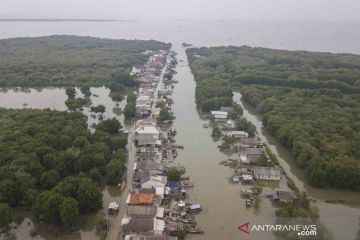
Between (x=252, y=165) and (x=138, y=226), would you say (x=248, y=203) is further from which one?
(x=138, y=226)

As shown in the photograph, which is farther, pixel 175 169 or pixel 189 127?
pixel 189 127

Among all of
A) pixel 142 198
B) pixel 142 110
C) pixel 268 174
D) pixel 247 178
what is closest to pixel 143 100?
pixel 142 110

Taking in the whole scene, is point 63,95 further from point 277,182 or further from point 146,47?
point 146,47

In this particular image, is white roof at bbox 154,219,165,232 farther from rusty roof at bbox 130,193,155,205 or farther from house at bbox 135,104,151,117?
house at bbox 135,104,151,117

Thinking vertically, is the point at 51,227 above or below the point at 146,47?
below

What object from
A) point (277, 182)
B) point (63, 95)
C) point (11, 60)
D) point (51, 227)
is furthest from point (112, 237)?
point (11, 60)

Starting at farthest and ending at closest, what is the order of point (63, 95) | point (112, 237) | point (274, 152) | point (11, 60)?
point (11, 60) < point (63, 95) < point (274, 152) < point (112, 237)
